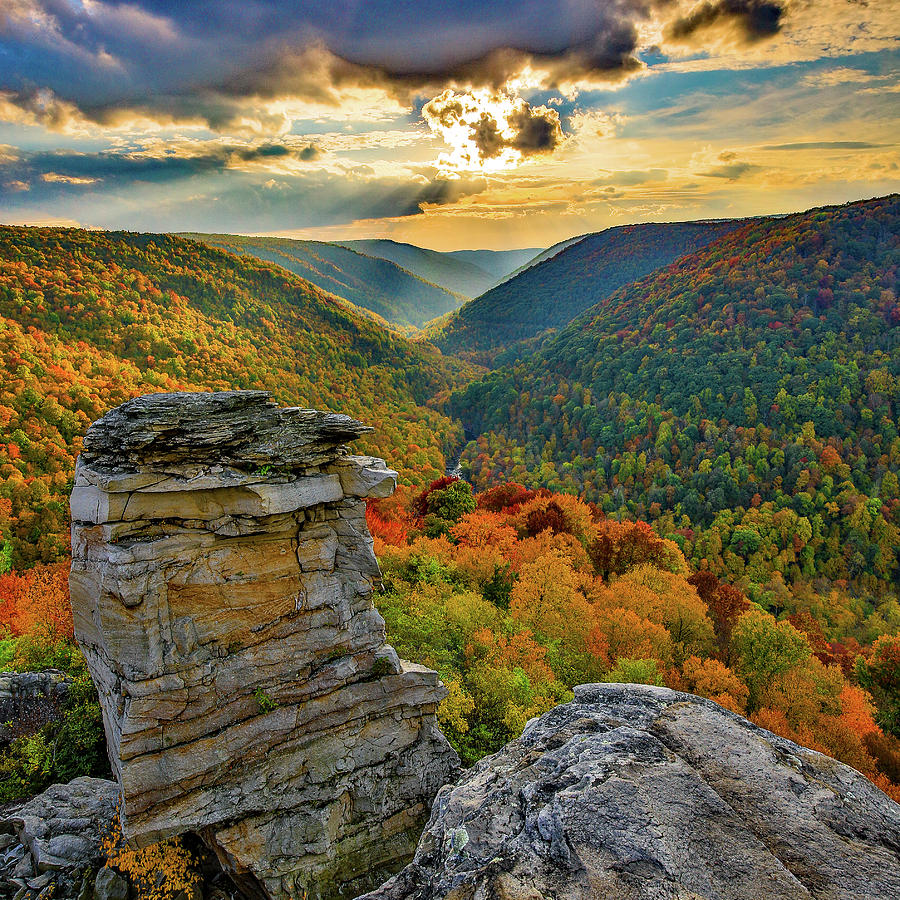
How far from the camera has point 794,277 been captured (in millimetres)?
111875

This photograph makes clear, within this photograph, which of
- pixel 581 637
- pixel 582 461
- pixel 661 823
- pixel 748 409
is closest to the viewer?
pixel 661 823

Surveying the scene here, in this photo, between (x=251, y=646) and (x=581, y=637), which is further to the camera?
(x=581, y=637)

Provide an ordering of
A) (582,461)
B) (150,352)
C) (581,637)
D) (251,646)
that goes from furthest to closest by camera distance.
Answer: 1. (582,461)
2. (150,352)
3. (581,637)
4. (251,646)

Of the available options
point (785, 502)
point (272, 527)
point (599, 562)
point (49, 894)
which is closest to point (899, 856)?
point (272, 527)

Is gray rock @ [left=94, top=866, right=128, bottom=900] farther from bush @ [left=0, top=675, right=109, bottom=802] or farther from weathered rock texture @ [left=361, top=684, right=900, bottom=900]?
weathered rock texture @ [left=361, top=684, right=900, bottom=900]

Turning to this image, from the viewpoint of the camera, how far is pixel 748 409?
90750 mm

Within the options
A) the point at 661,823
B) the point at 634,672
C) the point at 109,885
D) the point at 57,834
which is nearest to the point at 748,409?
the point at 634,672

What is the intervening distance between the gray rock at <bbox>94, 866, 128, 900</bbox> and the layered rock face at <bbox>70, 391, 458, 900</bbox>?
8.11 feet

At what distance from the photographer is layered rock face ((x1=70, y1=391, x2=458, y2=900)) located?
13.4 meters

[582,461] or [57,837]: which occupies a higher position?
[57,837]

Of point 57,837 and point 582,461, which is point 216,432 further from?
point 582,461

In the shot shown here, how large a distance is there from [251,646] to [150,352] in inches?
2972

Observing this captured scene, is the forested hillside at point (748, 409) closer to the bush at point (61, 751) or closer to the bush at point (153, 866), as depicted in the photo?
the bush at point (153, 866)

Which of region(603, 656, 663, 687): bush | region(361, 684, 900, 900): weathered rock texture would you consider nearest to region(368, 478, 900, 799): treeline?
region(603, 656, 663, 687): bush
